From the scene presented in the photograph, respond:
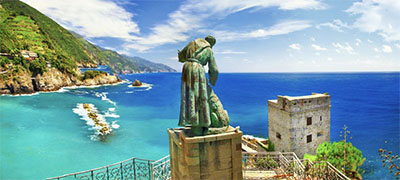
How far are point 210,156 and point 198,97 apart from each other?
1708 millimetres

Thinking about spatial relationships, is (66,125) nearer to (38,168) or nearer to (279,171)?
(38,168)

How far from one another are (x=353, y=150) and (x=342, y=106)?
59686mm

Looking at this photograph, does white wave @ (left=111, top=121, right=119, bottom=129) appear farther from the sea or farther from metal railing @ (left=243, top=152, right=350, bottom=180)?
metal railing @ (left=243, top=152, right=350, bottom=180)

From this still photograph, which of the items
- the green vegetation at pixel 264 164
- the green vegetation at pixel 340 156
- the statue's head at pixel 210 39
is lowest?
the green vegetation at pixel 340 156

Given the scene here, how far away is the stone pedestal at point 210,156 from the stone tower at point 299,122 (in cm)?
1656

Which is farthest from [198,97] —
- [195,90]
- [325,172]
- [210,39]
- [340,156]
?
[340,156]

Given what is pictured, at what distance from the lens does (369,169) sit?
27.8 meters

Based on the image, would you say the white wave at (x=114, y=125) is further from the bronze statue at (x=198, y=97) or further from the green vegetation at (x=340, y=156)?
the bronze statue at (x=198, y=97)

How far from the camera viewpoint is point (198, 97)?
250 inches

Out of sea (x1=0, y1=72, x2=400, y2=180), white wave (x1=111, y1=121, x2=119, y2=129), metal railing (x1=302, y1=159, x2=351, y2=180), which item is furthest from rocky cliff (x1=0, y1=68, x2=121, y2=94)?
metal railing (x1=302, y1=159, x2=351, y2=180)

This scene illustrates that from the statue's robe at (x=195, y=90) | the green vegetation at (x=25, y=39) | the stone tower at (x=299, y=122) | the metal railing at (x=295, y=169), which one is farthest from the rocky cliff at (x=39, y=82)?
the statue's robe at (x=195, y=90)

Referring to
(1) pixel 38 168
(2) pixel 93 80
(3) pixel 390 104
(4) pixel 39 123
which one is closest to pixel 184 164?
(1) pixel 38 168

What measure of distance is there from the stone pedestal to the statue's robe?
0.50 m

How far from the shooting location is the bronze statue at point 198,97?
20.6ft
